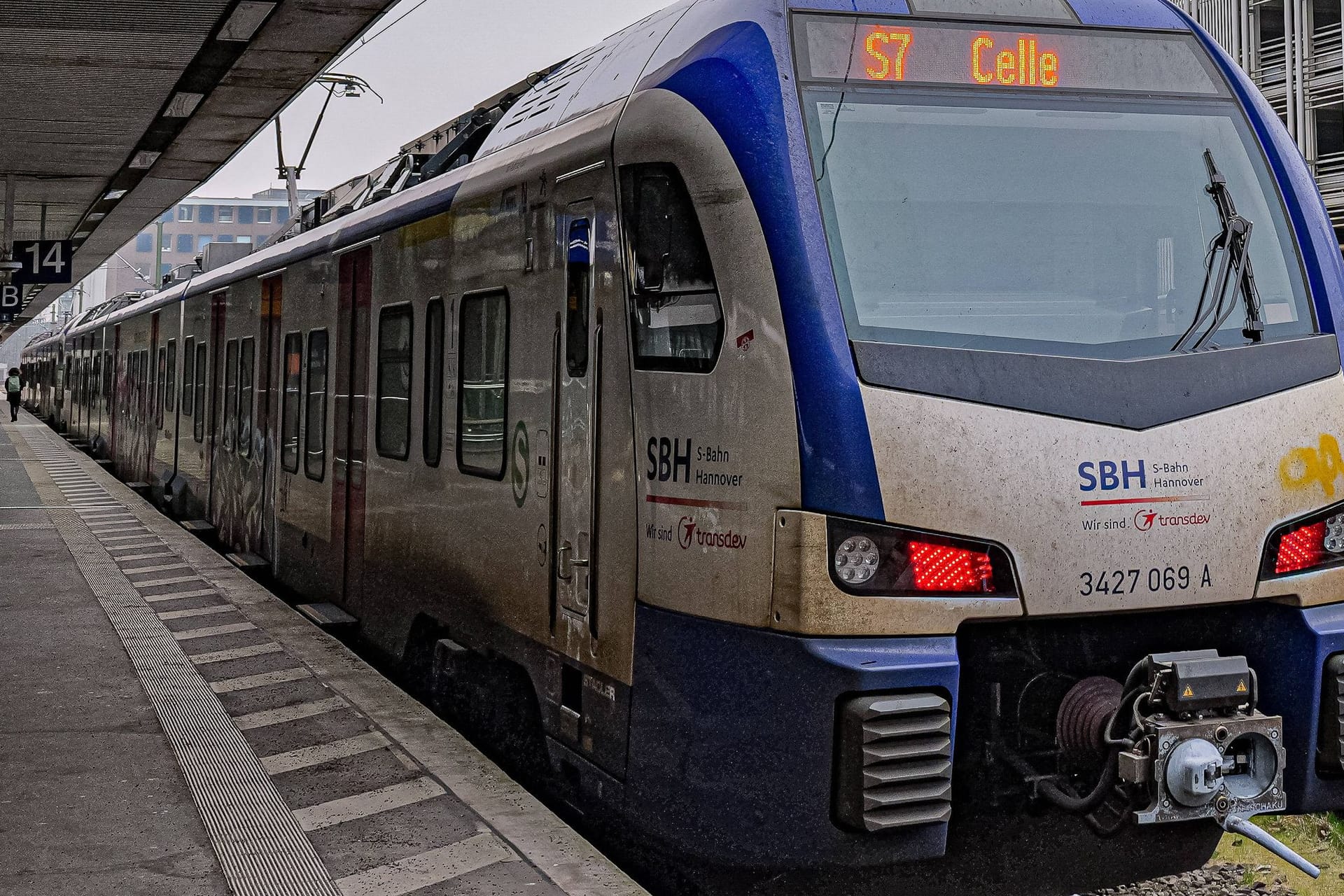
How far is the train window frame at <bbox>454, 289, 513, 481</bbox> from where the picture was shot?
609 centimetres

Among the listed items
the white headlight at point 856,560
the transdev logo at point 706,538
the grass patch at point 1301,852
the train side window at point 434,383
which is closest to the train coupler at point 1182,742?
the white headlight at point 856,560

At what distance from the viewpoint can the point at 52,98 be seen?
42.1ft

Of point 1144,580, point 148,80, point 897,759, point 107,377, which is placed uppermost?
point 148,80

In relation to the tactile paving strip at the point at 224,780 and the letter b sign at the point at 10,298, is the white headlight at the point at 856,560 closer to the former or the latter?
the tactile paving strip at the point at 224,780

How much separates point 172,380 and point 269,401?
261 inches

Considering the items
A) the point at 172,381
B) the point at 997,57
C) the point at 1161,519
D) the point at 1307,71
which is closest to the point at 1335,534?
the point at 1161,519

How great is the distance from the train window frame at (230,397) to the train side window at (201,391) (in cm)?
119

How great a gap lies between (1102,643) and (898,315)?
1.20 meters

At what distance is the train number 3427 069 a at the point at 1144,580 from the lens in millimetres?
4332

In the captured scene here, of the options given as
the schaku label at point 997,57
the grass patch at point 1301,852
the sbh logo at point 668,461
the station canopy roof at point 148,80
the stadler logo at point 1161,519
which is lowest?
the grass patch at point 1301,852

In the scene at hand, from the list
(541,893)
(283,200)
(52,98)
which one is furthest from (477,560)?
(283,200)

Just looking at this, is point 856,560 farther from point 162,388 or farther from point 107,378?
point 107,378

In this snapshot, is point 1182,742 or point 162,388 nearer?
point 1182,742

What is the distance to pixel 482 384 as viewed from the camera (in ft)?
21.0
